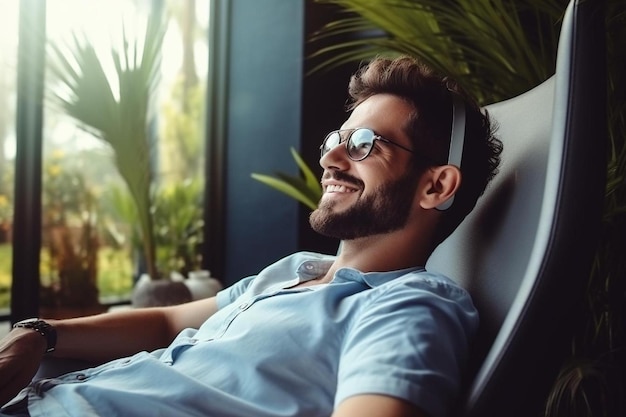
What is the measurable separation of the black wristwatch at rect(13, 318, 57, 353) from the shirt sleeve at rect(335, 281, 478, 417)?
0.59 m

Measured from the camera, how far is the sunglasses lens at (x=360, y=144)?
4.16ft

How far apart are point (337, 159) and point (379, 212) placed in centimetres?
14

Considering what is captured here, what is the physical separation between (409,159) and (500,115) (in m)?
0.21

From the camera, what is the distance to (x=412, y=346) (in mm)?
890

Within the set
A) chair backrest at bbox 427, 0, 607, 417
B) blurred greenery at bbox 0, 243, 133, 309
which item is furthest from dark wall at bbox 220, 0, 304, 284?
chair backrest at bbox 427, 0, 607, 417

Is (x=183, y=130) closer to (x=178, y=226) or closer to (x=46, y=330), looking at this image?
(x=178, y=226)

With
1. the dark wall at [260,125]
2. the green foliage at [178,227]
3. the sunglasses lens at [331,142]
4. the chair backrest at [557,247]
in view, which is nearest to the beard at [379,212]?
the sunglasses lens at [331,142]

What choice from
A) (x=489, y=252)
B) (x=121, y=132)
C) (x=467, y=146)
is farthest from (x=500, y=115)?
(x=121, y=132)

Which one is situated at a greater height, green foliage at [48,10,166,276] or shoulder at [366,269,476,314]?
green foliage at [48,10,166,276]

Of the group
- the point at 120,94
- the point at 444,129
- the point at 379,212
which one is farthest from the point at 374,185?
the point at 120,94

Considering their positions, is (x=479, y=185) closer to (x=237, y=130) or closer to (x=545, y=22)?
(x=545, y=22)

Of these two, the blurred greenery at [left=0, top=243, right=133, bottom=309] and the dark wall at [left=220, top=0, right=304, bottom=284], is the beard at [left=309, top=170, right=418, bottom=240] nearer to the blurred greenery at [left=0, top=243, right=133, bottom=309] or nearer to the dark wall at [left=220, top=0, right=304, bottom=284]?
the dark wall at [left=220, top=0, right=304, bottom=284]

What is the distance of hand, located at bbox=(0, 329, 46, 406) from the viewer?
1150mm

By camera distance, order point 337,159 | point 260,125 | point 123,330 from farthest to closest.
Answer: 1. point 260,125
2. point 123,330
3. point 337,159
